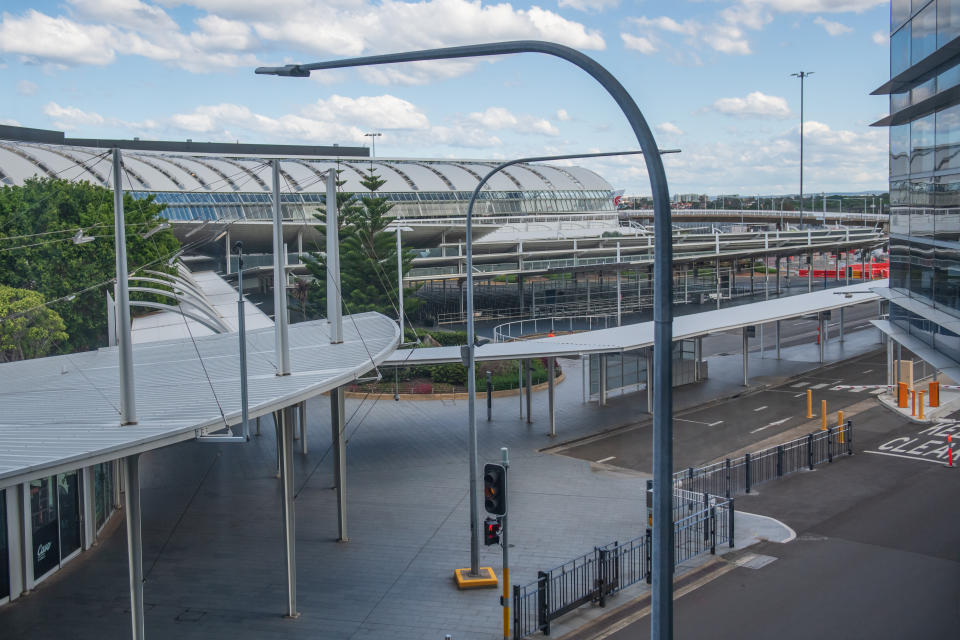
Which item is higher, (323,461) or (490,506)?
(490,506)

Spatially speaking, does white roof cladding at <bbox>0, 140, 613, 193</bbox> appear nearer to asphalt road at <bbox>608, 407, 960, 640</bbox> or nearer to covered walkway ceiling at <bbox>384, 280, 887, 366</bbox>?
covered walkway ceiling at <bbox>384, 280, 887, 366</bbox>

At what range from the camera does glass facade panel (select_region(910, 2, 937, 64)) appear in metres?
17.2

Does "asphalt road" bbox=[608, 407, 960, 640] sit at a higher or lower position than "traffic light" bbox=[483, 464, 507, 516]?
lower

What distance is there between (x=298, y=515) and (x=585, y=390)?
14522mm

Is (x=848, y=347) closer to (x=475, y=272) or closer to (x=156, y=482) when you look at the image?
(x=475, y=272)

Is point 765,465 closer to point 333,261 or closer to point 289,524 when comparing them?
point 333,261

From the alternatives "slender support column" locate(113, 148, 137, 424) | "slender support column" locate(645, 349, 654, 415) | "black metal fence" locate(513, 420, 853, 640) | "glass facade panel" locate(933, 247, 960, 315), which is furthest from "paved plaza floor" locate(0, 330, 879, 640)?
"glass facade panel" locate(933, 247, 960, 315)

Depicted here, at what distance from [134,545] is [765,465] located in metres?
15.2

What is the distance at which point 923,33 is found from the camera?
1811 cm

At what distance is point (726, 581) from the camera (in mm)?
14219

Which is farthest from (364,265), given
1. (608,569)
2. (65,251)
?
(608,569)

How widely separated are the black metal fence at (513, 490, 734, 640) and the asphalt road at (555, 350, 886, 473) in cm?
480

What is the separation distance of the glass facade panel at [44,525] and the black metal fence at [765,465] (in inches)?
473

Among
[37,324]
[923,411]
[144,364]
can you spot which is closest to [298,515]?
[144,364]
